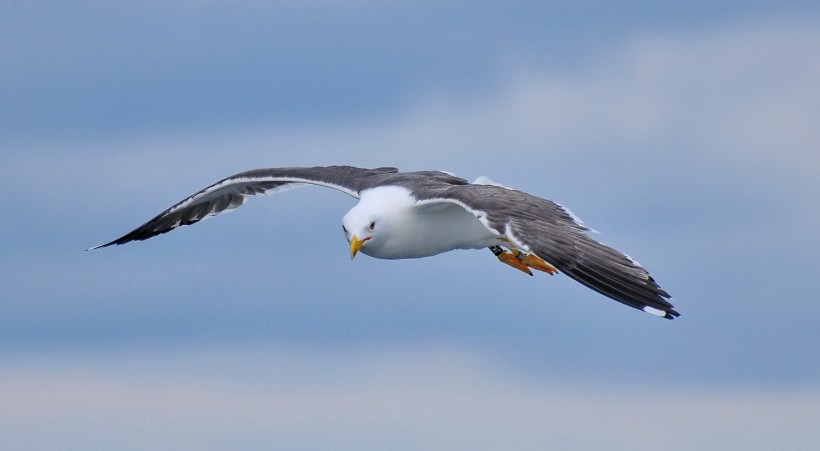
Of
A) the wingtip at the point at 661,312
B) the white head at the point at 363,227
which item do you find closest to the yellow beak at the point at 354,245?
the white head at the point at 363,227

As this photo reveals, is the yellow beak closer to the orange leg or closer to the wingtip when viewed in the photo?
the orange leg

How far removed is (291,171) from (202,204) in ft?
10.4

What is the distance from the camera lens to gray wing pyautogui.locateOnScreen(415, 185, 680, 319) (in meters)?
16.7

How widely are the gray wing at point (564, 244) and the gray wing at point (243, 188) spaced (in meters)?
3.63

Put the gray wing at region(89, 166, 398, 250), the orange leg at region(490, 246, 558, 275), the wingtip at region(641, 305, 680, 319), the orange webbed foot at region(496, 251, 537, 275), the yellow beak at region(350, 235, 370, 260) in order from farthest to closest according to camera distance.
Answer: the gray wing at region(89, 166, 398, 250) < the orange webbed foot at region(496, 251, 537, 275) < the orange leg at region(490, 246, 558, 275) < the yellow beak at region(350, 235, 370, 260) < the wingtip at region(641, 305, 680, 319)

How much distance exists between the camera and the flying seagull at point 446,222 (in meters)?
17.1

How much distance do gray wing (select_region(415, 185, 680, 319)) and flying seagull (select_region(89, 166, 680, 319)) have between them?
0.04 feet

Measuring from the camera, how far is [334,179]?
2327 centimetres

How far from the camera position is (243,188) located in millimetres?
26375

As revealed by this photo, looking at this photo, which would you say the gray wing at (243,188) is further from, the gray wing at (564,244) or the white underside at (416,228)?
the gray wing at (564,244)

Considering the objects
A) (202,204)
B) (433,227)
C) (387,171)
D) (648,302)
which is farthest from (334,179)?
(648,302)

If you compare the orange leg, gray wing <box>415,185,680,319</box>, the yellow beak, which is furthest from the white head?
the orange leg

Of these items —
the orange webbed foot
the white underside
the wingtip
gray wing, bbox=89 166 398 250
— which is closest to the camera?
the wingtip

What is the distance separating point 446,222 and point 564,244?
397 centimetres
